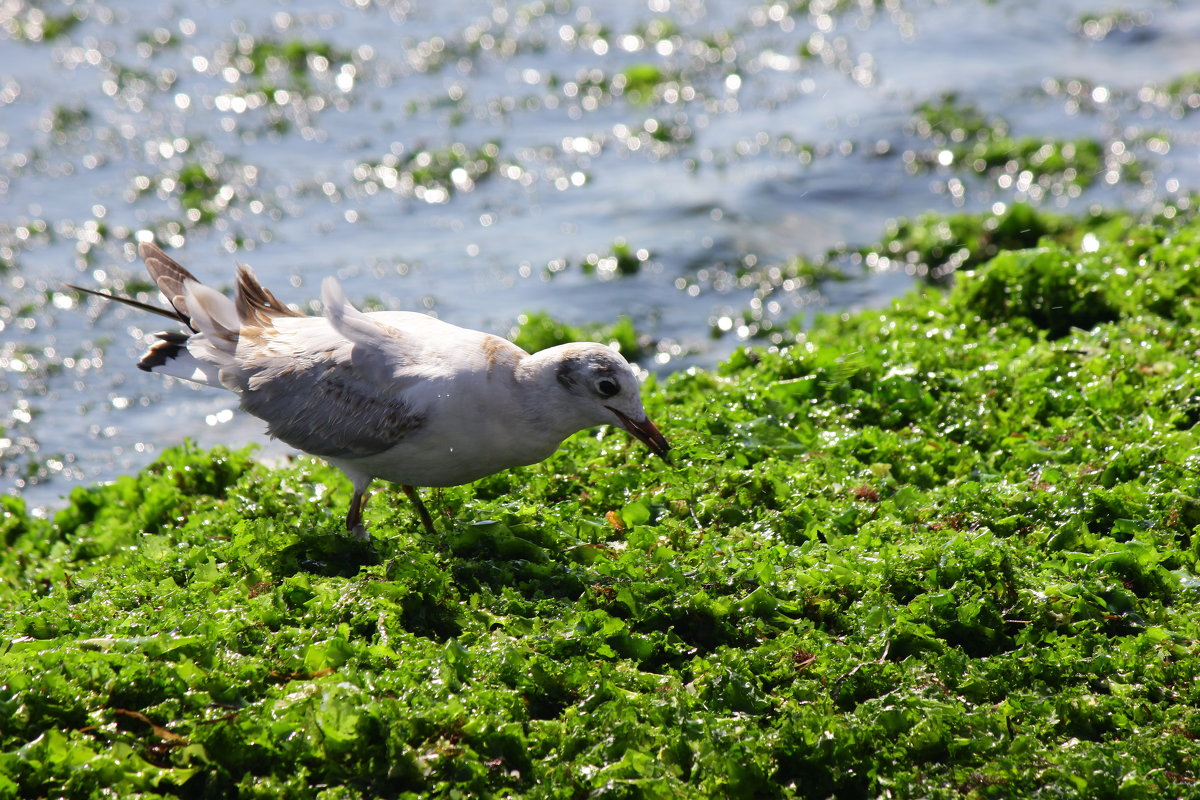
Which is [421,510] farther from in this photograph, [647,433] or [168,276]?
[168,276]

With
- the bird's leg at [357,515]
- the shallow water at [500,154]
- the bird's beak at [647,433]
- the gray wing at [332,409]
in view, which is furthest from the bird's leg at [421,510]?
the shallow water at [500,154]

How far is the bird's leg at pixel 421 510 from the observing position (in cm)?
626

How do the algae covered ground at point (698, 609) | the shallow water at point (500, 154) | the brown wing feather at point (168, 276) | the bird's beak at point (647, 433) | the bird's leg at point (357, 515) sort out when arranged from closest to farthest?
the algae covered ground at point (698, 609) → the bird's beak at point (647, 433) → the bird's leg at point (357, 515) → the brown wing feather at point (168, 276) → the shallow water at point (500, 154)

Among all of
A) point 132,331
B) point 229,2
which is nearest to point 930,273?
point 132,331

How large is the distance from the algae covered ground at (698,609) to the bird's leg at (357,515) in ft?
0.31

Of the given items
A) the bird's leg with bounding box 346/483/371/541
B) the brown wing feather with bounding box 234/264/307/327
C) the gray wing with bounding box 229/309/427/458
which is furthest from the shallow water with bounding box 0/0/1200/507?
the bird's leg with bounding box 346/483/371/541

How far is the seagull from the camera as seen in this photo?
5.86m

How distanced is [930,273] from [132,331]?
7991 mm

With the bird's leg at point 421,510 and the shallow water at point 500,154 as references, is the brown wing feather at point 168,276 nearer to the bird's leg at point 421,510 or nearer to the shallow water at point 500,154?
the bird's leg at point 421,510

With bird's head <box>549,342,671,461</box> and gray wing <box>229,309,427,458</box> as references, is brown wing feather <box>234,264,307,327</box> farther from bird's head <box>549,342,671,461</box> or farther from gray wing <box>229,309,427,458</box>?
bird's head <box>549,342,671,461</box>

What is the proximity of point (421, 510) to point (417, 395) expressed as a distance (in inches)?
30.0

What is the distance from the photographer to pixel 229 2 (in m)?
20.0

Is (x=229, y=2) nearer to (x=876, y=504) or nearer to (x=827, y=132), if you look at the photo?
Result: (x=827, y=132)

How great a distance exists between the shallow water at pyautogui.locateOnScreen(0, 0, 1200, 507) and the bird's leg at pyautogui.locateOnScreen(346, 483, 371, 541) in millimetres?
3312
